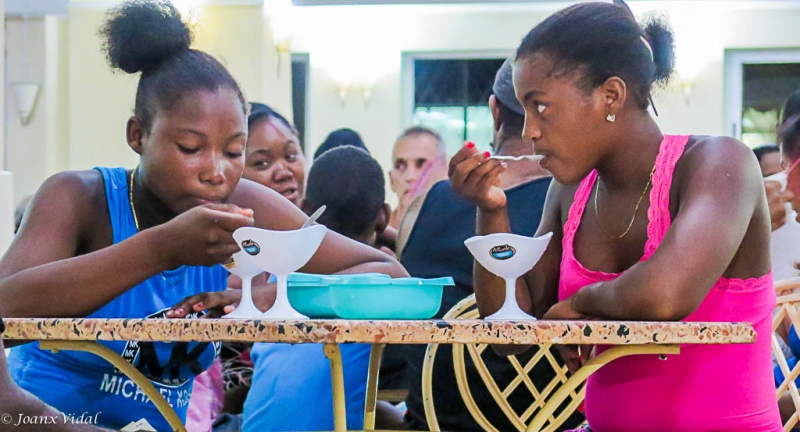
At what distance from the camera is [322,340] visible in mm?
1323

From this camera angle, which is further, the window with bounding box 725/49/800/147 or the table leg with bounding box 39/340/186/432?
the window with bounding box 725/49/800/147

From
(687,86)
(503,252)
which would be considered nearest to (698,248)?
(503,252)

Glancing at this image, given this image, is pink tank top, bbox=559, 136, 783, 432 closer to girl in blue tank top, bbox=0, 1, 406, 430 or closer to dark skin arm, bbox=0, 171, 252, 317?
girl in blue tank top, bbox=0, 1, 406, 430

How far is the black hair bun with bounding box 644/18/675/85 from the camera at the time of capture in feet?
6.48

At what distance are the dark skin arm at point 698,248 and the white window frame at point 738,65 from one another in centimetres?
825

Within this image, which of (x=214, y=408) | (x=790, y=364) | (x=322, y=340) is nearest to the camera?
(x=322, y=340)

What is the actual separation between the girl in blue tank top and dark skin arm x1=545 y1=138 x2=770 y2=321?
63 cm

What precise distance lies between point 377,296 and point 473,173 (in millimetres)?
379

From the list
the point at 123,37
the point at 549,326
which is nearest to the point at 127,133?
the point at 123,37

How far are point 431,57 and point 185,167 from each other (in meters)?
8.08

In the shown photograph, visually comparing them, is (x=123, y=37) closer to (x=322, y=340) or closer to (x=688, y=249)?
(x=322, y=340)

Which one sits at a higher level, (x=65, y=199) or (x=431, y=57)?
(x=431, y=57)

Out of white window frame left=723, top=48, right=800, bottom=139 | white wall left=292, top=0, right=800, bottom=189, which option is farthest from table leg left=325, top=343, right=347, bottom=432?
white window frame left=723, top=48, right=800, bottom=139

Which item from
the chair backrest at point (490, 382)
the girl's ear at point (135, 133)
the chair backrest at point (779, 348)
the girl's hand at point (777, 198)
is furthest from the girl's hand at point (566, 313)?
the girl's hand at point (777, 198)
